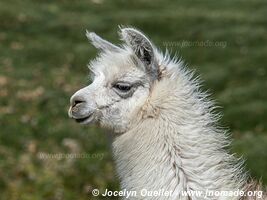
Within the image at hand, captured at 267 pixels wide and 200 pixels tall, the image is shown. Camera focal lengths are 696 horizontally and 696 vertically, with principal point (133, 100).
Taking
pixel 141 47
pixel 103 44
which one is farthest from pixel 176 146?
pixel 103 44

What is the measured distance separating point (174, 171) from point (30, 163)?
42.2 feet

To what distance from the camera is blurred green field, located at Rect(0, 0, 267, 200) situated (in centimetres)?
1984

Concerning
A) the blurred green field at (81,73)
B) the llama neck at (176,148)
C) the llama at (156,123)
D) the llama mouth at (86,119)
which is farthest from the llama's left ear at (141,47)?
the blurred green field at (81,73)

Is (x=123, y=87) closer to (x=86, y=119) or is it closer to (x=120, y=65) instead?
(x=120, y=65)

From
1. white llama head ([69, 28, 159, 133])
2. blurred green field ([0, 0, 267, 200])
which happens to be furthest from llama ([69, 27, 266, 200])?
blurred green field ([0, 0, 267, 200])

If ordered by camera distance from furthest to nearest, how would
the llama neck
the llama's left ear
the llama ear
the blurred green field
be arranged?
the blurred green field
the llama ear
the llama's left ear
the llama neck

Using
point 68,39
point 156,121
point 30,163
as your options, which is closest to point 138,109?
point 156,121

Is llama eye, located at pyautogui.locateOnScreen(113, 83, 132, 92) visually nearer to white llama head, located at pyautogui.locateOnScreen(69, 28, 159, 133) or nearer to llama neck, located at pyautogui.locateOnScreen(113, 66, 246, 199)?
white llama head, located at pyautogui.locateOnScreen(69, 28, 159, 133)

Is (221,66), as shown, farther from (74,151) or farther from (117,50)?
(117,50)

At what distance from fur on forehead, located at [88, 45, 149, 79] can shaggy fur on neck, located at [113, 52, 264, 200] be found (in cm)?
29

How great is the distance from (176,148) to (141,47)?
1.37 m

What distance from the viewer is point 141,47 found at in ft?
28.1

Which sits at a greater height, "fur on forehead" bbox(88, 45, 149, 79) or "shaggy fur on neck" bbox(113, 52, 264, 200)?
"fur on forehead" bbox(88, 45, 149, 79)

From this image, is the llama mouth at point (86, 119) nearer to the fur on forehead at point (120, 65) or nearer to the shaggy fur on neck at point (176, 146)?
the shaggy fur on neck at point (176, 146)
